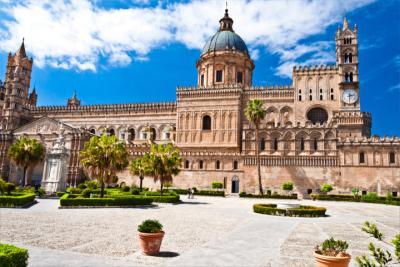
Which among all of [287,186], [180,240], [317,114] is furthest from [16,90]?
[180,240]

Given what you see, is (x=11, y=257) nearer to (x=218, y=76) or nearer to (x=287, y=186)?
(x=287, y=186)

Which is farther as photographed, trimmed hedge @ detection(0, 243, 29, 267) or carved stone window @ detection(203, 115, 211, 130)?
carved stone window @ detection(203, 115, 211, 130)

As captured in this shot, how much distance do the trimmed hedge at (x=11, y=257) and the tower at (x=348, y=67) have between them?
51.7m

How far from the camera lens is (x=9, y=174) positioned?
59906mm

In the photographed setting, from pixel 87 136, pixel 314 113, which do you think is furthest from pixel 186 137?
pixel 314 113

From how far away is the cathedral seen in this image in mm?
44906

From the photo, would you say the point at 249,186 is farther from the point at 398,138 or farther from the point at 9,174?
the point at 9,174

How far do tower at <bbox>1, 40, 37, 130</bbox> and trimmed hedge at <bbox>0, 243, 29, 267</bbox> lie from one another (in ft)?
230

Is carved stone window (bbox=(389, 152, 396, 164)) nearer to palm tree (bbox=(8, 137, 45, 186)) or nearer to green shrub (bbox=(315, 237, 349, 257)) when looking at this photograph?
green shrub (bbox=(315, 237, 349, 257))

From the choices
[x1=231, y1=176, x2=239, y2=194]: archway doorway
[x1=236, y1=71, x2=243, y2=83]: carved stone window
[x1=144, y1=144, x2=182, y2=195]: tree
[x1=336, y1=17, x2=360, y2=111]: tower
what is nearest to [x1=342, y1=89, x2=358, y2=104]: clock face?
[x1=336, y1=17, x2=360, y2=111]: tower

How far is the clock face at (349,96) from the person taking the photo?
166 feet

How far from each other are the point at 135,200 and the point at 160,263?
55.3ft

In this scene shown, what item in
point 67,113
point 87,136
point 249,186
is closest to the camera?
point 249,186

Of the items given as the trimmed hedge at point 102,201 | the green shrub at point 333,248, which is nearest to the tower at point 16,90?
the trimmed hedge at point 102,201
